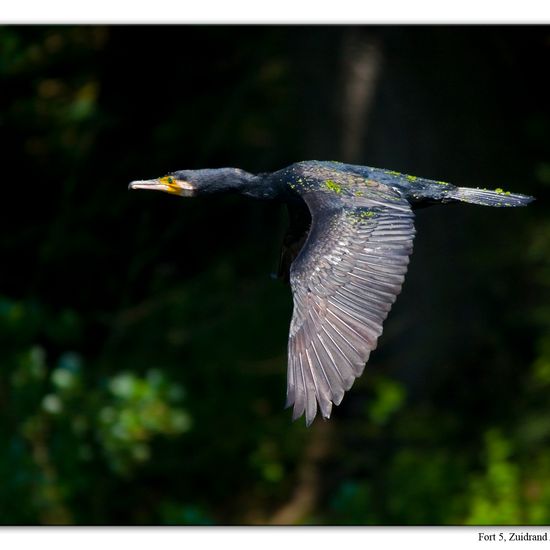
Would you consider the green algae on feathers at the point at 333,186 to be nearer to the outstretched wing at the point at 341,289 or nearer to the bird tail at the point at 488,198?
the outstretched wing at the point at 341,289

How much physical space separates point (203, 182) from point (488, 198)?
123cm

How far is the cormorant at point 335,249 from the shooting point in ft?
15.3

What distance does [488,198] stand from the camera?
5566 mm

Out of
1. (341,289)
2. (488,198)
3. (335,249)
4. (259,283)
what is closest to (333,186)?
(335,249)

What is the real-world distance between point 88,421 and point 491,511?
9.70 ft

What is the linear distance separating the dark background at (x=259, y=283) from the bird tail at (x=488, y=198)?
10.4 ft

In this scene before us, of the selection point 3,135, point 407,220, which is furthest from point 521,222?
point 407,220

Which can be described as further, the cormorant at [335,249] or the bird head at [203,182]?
the bird head at [203,182]

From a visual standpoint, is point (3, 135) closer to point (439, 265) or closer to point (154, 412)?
point (154, 412)

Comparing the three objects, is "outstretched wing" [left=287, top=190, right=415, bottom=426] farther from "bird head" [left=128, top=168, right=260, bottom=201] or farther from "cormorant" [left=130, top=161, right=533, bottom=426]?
"bird head" [left=128, top=168, right=260, bottom=201]

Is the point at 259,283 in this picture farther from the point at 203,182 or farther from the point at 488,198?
the point at 488,198

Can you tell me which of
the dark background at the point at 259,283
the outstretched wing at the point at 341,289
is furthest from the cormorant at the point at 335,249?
the dark background at the point at 259,283

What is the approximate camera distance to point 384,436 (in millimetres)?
9570

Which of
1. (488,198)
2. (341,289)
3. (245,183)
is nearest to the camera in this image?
(341,289)
